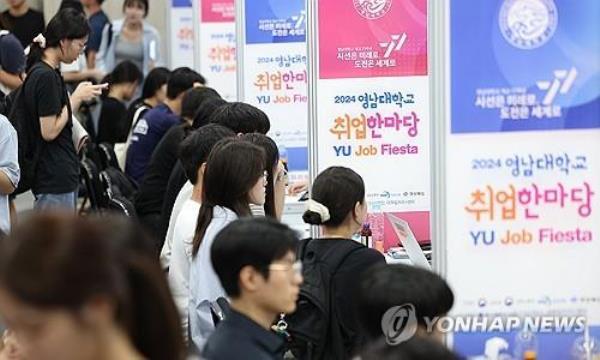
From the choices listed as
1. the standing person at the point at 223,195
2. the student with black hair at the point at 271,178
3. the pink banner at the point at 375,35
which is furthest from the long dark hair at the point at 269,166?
the pink banner at the point at 375,35

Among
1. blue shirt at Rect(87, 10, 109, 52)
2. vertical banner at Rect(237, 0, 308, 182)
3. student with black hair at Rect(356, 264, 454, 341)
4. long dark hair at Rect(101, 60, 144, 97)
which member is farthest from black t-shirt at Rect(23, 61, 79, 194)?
blue shirt at Rect(87, 10, 109, 52)

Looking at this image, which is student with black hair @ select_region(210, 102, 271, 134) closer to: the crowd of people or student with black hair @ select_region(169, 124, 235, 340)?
the crowd of people

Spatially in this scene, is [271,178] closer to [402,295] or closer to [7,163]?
[7,163]

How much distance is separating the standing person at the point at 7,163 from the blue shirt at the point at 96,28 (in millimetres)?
6862

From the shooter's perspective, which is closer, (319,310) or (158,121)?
(319,310)

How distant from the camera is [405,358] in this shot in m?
2.24

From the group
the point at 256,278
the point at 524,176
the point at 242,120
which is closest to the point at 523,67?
the point at 524,176

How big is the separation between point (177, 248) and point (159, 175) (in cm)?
244

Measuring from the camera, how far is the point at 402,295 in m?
3.12

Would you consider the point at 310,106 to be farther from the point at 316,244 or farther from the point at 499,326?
the point at 499,326

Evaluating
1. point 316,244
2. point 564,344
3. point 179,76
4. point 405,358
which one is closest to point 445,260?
point 564,344

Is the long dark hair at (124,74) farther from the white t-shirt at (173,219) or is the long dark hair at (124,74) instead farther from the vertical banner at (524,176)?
the vertical banner at (524,176)

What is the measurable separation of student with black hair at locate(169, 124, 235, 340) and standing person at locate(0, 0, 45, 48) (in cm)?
663

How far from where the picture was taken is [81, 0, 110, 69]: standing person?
12.7 meters
